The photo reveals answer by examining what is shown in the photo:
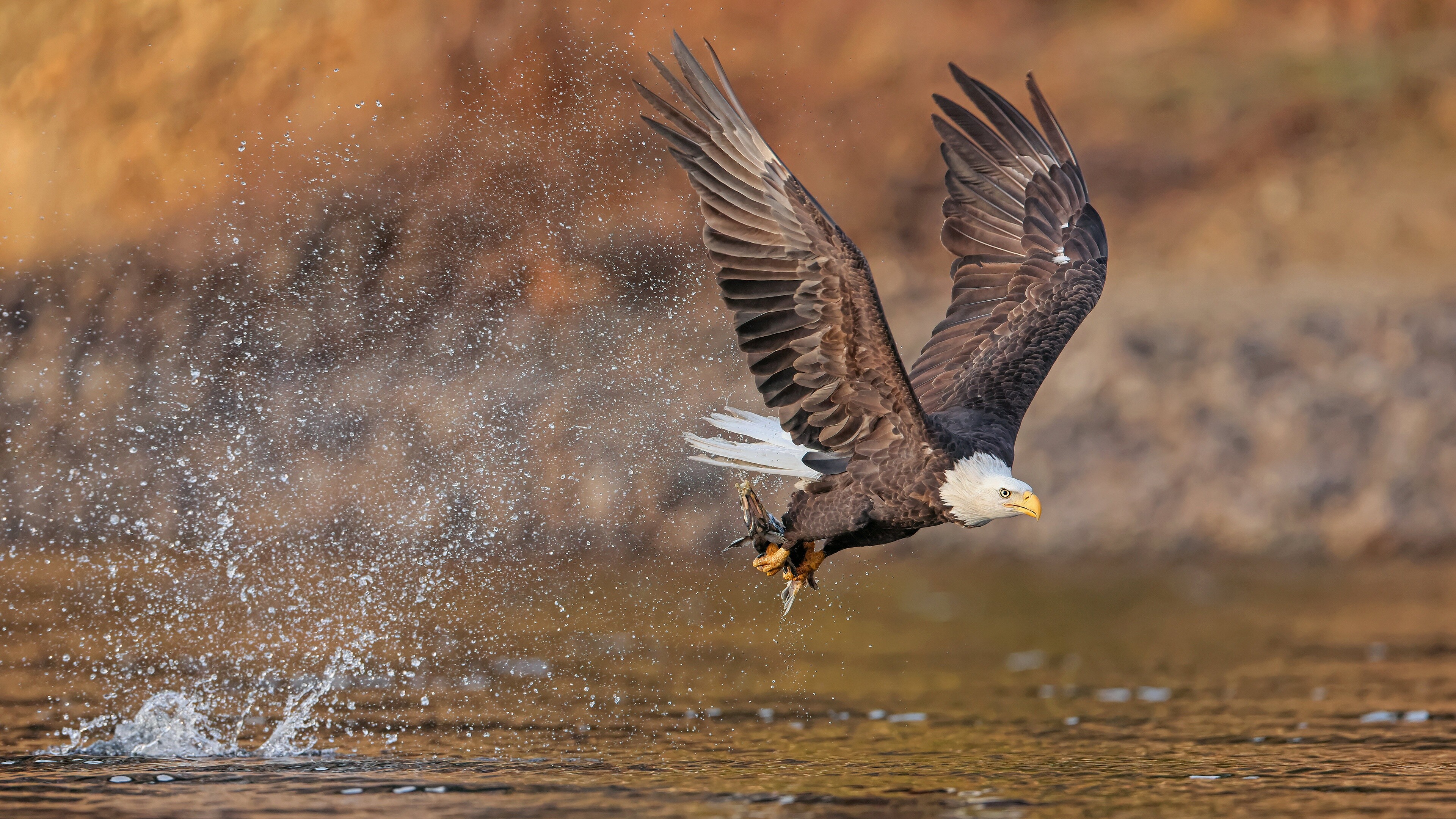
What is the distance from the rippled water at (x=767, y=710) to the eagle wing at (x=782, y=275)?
58.4 inches

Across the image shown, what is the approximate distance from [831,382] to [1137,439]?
28.8 feet

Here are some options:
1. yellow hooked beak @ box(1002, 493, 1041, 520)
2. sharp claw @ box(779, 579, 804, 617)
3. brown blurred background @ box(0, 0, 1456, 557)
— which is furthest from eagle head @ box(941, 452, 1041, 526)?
brown blurred background @ box(0, 0, 1456, 557)

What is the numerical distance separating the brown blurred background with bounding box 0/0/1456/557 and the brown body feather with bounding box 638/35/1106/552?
5781 mm

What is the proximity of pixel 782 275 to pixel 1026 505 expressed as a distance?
1.26 m

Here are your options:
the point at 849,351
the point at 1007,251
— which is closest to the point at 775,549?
the point at 849,351

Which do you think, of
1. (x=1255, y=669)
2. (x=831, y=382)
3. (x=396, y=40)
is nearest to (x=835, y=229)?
(x=831, y=382)

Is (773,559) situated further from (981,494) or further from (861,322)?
(861,322)

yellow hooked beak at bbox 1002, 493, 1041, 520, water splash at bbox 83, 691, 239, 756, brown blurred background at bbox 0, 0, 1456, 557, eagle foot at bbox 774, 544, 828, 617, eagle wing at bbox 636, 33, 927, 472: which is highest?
brown blurred background at bbox 0, 0, 1456, 557

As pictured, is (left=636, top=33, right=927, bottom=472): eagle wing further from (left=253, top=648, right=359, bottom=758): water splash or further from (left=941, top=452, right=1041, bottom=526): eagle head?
(left=253, top=648, right=359, bottom=758): water splash

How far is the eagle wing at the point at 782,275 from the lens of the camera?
5.64 m

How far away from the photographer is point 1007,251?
25.7 ft

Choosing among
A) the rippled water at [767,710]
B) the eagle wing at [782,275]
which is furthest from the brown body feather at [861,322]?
the rippled water at [767,710]

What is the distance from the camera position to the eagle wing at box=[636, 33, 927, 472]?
18.5ft

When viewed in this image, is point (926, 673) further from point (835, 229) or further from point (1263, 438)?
point (1263, 438)
